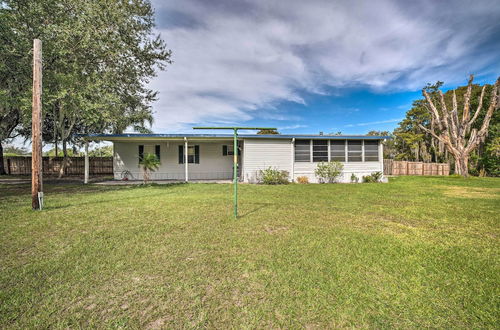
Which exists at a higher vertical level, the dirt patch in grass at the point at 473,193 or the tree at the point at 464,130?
the tree at the point at 464,130

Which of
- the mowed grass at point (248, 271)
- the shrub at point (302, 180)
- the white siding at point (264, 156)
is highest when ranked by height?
the white siding at point (264, 156)

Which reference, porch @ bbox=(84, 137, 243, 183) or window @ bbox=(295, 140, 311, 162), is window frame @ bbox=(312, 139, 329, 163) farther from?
porch @ bbox=(84, 137, 243, 183)

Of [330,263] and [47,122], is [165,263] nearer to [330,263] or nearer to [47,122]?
[330,263]

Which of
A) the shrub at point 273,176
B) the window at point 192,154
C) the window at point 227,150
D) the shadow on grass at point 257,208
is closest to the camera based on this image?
the shadow on grass at point 257,208

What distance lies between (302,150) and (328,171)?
1.95m

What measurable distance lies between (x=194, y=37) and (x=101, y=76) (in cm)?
570

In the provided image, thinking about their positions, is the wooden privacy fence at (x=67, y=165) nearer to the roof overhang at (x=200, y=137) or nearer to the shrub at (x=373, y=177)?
the roof overhang at (x=200, y=137)

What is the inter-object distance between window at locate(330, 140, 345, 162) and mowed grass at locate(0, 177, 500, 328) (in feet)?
26.3

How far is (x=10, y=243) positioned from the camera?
3.56 meters

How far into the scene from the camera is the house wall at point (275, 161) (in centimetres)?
1250

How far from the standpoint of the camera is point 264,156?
12617 mm

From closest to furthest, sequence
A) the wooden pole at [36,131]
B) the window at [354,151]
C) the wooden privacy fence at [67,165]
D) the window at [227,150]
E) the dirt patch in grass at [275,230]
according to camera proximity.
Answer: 1. the dirt patch in grass at [275,230]
2. the wooden pole at [36,131]
3. the window at [354,151]
4. the window at [227,150]
5. the wooden privacy fence at [67,165]

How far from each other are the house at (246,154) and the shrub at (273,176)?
0.42 metres

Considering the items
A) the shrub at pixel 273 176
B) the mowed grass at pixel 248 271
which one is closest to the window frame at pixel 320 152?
the shrub at pixel 273 176
